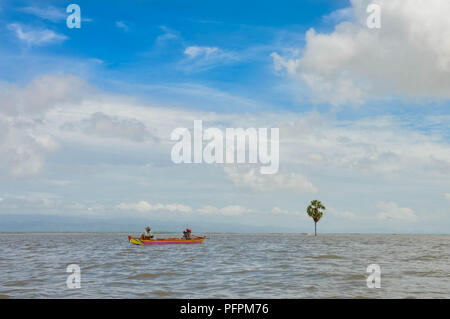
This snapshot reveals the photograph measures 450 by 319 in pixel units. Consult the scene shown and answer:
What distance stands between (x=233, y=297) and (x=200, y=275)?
8901 mm

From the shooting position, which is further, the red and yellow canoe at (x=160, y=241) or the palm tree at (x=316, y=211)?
the palm tree at (x=316, y=211)

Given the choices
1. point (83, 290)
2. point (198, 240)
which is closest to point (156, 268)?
point (83, 290)

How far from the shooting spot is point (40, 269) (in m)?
31.6

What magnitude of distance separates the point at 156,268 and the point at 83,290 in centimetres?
1128

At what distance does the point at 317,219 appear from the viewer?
13425 centimetres

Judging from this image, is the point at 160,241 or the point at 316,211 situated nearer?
the point at 160,241

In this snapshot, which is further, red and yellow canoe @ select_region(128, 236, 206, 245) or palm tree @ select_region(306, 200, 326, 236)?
palm tree @ select_region(306, 200, 326, 236)

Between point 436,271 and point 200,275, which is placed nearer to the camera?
point 200,275
